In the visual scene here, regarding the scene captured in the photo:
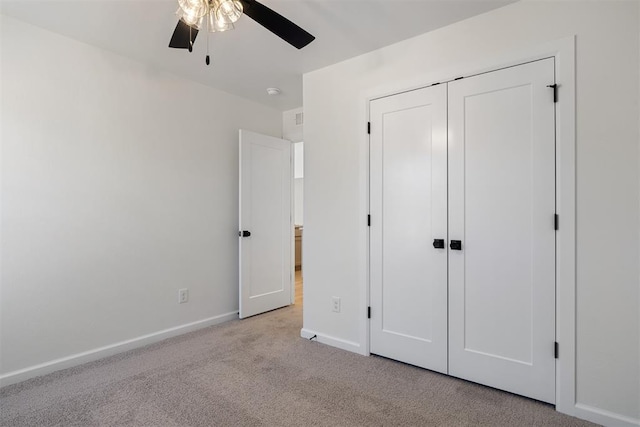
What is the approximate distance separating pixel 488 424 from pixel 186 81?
3517 millimetres

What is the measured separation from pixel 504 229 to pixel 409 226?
2.03 ft

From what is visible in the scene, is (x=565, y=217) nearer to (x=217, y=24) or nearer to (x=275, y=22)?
(x=275, y=22)

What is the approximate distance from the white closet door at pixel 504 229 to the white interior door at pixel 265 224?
6.91 ft

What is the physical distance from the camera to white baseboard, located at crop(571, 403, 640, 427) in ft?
5.50

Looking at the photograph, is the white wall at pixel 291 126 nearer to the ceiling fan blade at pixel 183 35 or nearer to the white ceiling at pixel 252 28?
the white ceiling at pixel 252 28

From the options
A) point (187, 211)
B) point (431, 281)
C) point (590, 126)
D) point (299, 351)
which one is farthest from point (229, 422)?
point (590, 126)

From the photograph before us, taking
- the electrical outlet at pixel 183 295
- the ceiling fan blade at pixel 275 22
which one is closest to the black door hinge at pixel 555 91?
the ceiling fan blade at pixel 275 22

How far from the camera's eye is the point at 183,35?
1.71 m

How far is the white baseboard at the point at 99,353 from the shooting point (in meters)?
2.17

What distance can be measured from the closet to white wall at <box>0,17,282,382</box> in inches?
68.5

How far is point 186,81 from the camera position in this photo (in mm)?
3107

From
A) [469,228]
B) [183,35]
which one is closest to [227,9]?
[183,35]

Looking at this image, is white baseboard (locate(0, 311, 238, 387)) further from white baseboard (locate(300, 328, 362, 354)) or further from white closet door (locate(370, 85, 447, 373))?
white closet door (locate(370, 85, 447, 373))

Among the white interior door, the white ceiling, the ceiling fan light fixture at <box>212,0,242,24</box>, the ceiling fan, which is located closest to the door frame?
the white ceiling
